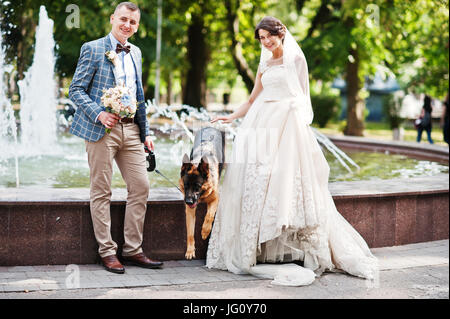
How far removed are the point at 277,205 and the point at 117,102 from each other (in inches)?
67.0

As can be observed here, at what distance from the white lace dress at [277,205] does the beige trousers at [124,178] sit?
2.50 ft

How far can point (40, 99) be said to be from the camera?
16.6 m

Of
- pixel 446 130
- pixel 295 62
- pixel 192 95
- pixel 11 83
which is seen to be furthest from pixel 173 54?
pixel 295 62

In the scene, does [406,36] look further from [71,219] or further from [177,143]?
[71,219]

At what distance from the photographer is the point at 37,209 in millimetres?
5809

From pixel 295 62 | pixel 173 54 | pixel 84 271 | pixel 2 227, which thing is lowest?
pixel 84 271

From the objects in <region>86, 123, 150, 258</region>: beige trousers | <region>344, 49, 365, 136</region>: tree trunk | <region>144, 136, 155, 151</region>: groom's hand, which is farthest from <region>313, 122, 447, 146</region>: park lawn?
<region>86, 123, 150, 258</region>: beige trousers

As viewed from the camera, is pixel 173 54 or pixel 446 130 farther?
pixel 173 54

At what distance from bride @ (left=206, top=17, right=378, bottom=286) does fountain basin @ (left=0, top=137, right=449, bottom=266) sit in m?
0.44

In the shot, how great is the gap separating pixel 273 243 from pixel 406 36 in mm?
19700

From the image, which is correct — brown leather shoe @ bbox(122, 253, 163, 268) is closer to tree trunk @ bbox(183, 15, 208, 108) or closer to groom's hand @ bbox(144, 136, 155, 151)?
Result: groom's hand @ bbox(144, 136, 155, 151)

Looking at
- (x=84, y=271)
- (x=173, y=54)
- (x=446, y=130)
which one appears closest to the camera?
(x=84, y=271)

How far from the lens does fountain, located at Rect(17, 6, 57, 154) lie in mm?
14672

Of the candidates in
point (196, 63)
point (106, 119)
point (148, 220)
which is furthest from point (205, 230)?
point (196, 63)
